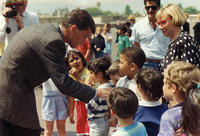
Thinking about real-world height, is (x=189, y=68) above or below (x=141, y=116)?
above

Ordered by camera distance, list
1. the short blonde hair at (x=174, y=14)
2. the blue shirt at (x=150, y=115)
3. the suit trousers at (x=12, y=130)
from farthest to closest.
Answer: the short blonde hair at (x=174, y=14) → the blue shirt at (x=150, y=115) → the suit trousers at (x=12, y=130)

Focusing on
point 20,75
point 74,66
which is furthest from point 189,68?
point 74,66

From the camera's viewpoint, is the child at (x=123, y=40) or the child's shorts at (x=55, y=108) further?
the child at (x=123, y=40)

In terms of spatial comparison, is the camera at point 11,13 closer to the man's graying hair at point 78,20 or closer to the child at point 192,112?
the man's graying hair at point 78,20

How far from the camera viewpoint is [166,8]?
3.97 m

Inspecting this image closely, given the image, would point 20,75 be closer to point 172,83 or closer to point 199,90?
point 172,83

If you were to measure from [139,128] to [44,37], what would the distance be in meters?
1.09

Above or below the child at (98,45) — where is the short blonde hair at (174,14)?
above

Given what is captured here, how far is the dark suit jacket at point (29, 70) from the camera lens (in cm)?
289

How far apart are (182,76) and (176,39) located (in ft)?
3.32

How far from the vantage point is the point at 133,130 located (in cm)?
290

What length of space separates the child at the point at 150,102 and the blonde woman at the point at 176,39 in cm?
52

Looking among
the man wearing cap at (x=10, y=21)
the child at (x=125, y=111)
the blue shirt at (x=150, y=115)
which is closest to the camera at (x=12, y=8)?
the man wearing cap at (x=10, y=21)

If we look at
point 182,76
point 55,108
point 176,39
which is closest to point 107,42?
point 55,108
